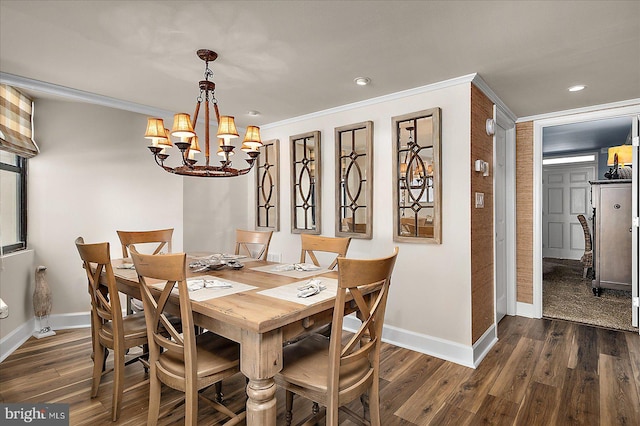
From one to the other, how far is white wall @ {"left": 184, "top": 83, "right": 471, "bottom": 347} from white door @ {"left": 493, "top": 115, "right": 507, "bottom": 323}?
81 cm

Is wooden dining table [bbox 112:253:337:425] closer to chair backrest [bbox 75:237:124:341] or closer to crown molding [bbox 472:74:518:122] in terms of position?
chair backrest [bbox 75:237:124:341]

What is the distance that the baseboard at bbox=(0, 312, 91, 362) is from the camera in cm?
287

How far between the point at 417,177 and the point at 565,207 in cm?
654

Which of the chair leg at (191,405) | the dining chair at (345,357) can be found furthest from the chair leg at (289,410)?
the chair leg at (191,405)

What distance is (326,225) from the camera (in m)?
3.84

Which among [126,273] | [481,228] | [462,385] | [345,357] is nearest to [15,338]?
[126,273]

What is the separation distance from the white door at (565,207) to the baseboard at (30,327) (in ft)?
29.3

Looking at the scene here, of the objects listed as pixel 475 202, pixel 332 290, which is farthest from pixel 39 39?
pixel 475 202

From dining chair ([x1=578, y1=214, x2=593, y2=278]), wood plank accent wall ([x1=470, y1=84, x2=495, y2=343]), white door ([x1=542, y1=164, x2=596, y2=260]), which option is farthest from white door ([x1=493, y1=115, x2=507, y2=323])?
white door ([x1=542, y1=164, x2=596, y2=260])

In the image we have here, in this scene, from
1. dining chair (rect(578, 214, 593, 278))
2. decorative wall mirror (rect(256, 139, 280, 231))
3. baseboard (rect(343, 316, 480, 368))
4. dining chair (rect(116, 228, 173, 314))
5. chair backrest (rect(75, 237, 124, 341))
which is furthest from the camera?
dining chair (rect(578, 214, 593, 278))

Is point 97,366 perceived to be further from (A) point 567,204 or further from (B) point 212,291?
(A) point 567,204

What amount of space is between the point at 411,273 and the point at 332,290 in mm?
1492

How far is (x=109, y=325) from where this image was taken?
2230 millimetres

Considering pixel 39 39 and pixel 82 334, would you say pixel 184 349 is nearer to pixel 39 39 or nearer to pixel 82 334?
pixel 39 39
